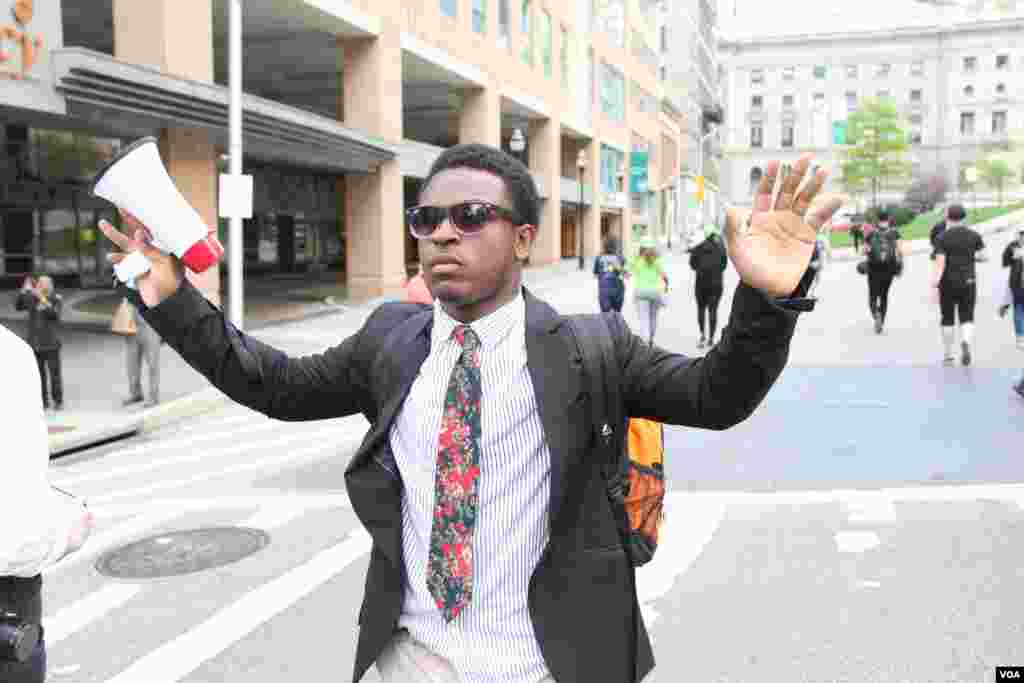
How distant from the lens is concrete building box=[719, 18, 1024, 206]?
108375mm

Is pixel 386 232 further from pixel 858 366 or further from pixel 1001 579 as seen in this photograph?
pixel 1001 579

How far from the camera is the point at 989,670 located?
161 inches

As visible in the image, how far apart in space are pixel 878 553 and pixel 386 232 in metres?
23.0

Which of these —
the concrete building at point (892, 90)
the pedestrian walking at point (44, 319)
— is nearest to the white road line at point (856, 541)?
the pedestrian walking at point (44, 319)

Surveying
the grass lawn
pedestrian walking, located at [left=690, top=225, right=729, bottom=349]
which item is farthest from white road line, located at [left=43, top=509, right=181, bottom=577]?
the grass lawn

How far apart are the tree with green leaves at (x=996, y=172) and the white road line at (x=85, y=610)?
9342 centimetres

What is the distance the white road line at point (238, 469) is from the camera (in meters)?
7.87

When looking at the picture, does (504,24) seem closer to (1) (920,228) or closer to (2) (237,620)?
(2) (237,620)

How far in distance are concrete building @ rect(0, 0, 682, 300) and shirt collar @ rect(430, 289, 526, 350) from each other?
47.7 ft

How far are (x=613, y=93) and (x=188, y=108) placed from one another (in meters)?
38.3

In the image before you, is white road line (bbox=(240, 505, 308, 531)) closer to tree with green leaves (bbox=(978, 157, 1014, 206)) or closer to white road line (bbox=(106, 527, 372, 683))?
white road line (bbox=(106, 527, 372, 683))

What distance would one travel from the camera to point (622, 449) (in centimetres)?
231

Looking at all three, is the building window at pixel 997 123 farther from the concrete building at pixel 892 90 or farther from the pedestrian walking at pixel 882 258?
the pedestrian walking at pixel 882 258

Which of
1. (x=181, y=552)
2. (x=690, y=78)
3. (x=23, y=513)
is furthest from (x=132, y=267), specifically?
(x=690, y=78)
